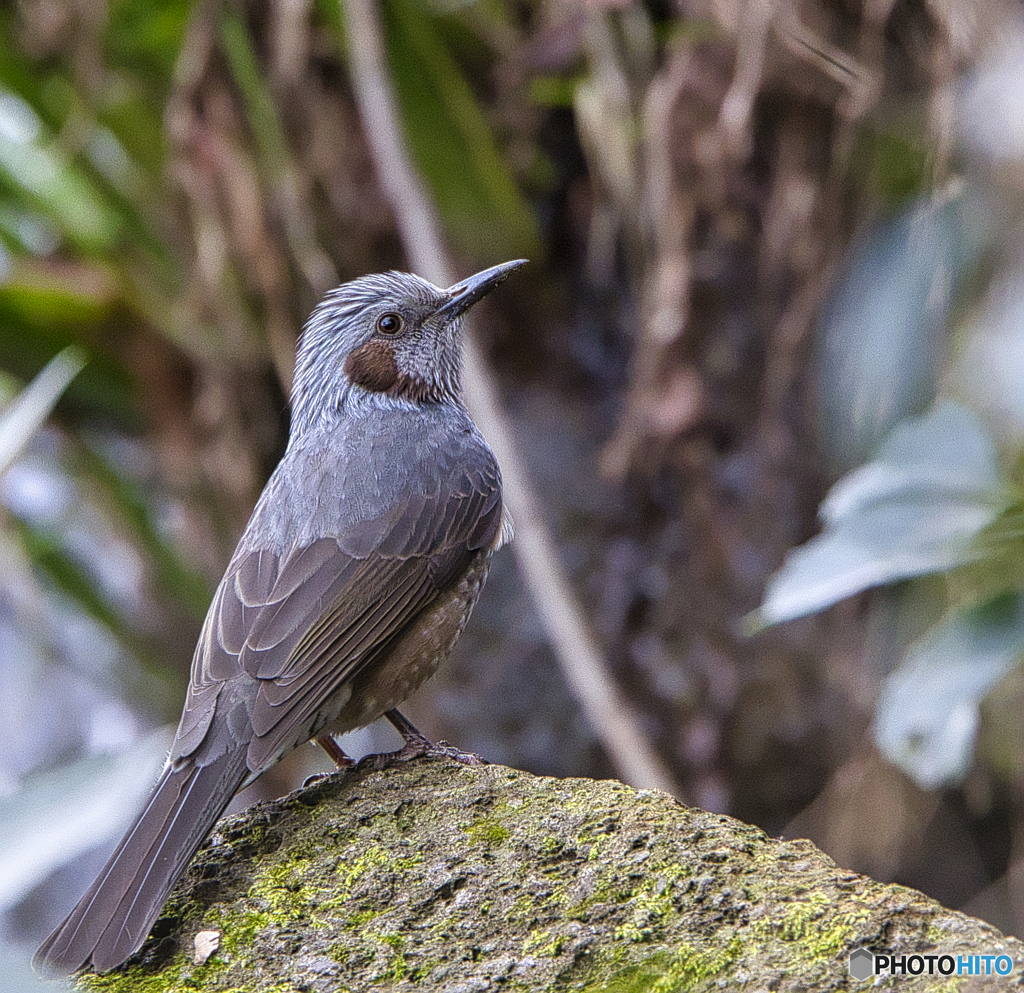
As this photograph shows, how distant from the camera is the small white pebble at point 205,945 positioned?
7.39ft

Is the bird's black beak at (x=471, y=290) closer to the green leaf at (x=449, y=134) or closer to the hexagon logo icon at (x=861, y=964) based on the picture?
the green leaf at (x=449, y=134)

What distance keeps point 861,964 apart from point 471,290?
2708mm

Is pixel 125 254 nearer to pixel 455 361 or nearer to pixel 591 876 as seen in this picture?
pixel 455 361

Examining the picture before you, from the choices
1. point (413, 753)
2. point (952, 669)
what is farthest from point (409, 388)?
point (952, 669)

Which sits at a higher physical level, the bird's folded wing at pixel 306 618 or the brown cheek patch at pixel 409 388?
the brown cheek patch at pixel 409 388

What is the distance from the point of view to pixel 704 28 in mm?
5016

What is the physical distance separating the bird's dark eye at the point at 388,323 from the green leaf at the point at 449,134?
1.40m

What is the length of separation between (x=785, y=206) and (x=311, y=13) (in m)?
2.32

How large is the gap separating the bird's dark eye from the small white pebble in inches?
92.0

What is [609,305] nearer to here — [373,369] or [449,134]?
[449,134]

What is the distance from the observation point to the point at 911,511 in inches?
121

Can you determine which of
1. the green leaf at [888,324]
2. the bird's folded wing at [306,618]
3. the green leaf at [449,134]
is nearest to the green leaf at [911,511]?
the bird's folded wing at [306,618]

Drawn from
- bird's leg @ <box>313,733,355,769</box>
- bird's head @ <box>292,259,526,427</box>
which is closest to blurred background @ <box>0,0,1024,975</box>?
bird's head @ <box>292,259,526,427</box>

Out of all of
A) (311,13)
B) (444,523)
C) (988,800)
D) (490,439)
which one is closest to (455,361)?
(490,439)
